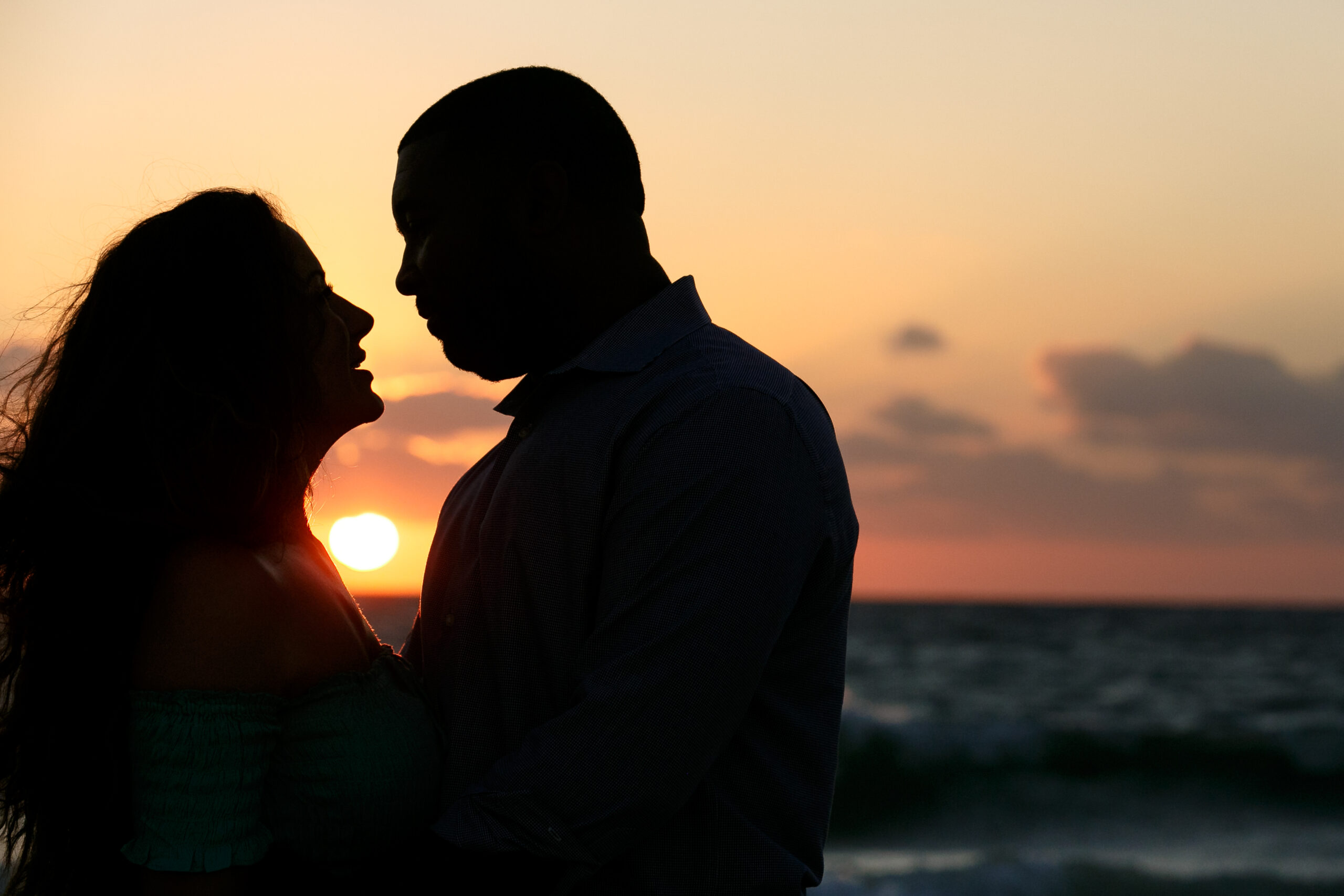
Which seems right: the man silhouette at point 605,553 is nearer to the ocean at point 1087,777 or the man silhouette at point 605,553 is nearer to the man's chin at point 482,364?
the man's chin at point 482,364

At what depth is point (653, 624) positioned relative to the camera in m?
1.93

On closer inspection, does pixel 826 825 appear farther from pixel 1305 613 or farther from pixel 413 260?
pixel 1305 613

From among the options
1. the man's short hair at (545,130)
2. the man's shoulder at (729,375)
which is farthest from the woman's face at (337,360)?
the man's shoulder at (729,375)

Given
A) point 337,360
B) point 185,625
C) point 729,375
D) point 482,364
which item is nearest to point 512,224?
point 482,364

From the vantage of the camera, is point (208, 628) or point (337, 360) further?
point (337, 360)

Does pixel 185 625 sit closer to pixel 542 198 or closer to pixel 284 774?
pixel 284 774

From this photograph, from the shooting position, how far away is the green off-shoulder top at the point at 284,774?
2.01m

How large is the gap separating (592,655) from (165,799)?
0.79m

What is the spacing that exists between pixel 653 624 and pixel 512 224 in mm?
986

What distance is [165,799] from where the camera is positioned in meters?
2.03

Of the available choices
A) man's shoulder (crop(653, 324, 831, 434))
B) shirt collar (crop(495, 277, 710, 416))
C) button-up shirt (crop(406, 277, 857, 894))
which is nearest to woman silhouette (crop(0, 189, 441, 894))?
button-up shirt (crop(406, 277, 857, 894))

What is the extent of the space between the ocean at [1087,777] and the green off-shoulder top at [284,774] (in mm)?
7903

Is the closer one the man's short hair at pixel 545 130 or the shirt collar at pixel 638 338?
the shirt collar at pixel 638 338

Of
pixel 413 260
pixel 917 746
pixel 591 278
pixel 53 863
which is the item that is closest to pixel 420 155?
pixel 413 260
